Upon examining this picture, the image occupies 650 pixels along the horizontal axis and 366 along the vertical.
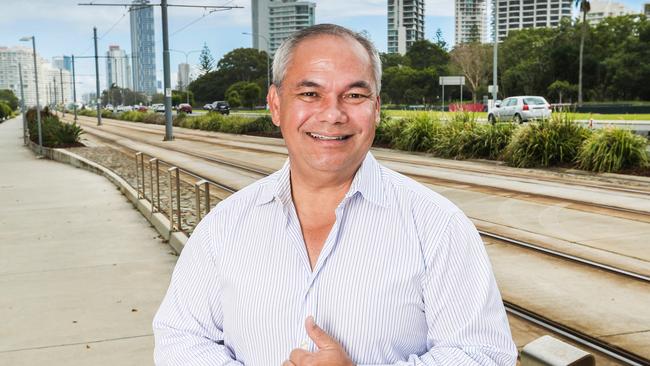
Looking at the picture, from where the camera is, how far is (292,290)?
2.04 metres

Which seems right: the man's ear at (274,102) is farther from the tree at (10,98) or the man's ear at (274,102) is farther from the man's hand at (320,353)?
the tree at (10,98)

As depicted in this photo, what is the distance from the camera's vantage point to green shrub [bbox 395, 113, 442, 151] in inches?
885

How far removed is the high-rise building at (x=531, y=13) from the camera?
18425cm

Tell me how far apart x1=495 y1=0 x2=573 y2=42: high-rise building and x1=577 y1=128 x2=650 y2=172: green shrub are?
572 ft

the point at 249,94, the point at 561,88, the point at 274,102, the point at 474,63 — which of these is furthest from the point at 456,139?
the point at 249,94

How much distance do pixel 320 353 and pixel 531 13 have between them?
197 metres

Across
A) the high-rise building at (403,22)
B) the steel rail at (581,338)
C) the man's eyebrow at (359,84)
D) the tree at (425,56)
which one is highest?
the high-rise building at (403,22)

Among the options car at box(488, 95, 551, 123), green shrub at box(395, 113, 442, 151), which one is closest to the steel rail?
green shrub at box(395, 113, 442, 151)

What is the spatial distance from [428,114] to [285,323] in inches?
866

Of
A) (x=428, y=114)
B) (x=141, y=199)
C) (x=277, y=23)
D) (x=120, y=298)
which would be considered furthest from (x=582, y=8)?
(x=120, y=298)

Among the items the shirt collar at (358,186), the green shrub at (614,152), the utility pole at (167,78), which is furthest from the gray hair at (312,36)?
the utility pole at (167,78)

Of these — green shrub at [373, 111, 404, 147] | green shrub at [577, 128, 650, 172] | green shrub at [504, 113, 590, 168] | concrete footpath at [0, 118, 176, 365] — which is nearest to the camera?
concrete footpath at [0, 118, 176, 365]

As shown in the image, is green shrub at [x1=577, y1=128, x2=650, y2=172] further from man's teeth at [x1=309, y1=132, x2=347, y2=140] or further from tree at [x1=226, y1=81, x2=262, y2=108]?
tree at [x1=226, y1=81, x2=262, y2=108]

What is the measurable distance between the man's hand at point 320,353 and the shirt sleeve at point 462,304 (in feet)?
0.58
